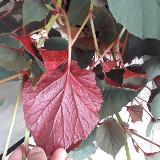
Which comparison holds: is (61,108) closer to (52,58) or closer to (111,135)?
(52,58)

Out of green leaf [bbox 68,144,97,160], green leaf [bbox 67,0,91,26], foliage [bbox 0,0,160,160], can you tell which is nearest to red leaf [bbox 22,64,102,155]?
foliage [bbox 0,0,160,160]

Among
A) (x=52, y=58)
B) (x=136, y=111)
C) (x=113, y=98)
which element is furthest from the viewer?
(x=136, y=111)

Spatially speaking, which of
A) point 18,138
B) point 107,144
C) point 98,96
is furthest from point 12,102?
point 98,96

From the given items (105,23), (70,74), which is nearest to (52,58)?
(70,74)

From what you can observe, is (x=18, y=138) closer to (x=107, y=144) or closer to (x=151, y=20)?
(x=107, y=144)

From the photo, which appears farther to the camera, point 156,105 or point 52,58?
point 156,105

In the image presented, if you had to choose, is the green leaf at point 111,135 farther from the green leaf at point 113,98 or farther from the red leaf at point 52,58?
the red leaf at point 52,58

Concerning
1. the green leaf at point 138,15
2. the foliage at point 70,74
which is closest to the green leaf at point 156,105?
the foliage at point 70,74
